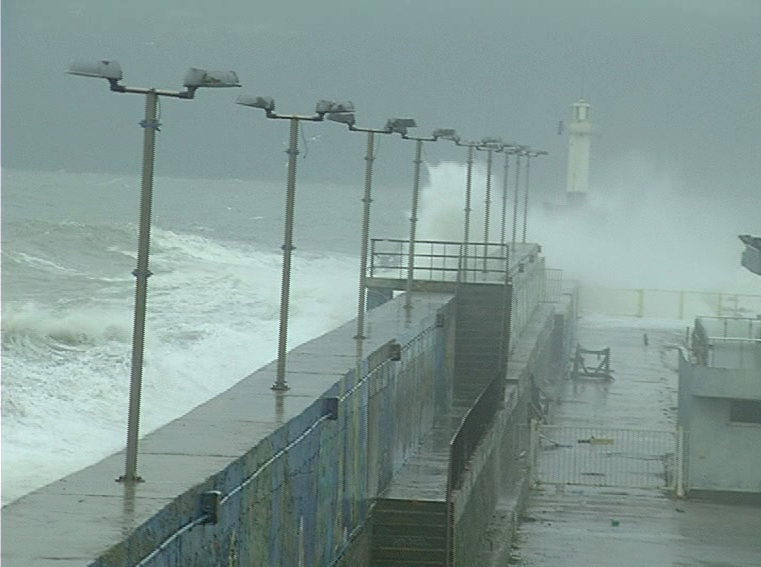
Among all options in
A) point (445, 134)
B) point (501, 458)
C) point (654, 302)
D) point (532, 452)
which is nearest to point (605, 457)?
point (532, 452)

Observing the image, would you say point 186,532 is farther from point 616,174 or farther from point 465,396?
point 616,174

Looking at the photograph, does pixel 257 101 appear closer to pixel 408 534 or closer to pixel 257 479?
pixel 257 479

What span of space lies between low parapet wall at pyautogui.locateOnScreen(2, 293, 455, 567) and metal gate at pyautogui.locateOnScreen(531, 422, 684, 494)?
7995 mm

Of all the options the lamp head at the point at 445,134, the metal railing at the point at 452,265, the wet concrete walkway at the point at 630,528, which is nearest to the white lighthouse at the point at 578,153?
the metal railing at the point at 452,265

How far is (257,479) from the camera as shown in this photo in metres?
15.3

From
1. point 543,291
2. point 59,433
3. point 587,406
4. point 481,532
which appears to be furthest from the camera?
point 543,291

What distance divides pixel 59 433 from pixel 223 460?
1961cm

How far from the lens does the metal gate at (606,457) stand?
34.1 metres

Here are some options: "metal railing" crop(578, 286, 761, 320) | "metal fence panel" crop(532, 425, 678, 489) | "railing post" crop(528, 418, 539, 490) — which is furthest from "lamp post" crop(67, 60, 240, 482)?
"metal railing" crop(578, 286, 761, 320)

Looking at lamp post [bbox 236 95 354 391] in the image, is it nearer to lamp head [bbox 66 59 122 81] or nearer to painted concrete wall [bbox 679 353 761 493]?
lamp head [bbox 66 59 122 81]

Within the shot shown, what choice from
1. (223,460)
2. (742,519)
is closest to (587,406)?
(742,519)

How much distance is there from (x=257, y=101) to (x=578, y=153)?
296ft

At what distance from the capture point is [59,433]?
110ft

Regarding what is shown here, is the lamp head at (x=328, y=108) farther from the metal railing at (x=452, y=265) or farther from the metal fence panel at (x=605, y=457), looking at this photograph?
the metal fence panel at (x=605, y=457)
